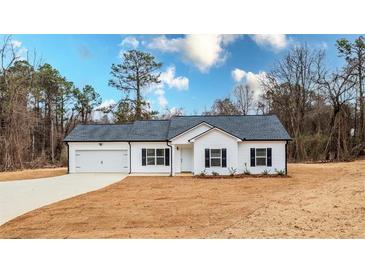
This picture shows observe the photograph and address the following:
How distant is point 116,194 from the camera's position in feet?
29.1

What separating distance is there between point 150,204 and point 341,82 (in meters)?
15.3

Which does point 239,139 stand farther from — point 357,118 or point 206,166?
point 357,118

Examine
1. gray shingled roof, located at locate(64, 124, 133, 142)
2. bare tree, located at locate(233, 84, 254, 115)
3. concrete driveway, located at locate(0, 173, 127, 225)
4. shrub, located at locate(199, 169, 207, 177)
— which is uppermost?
bare tree, located at locate(233, 84, 254, 115)

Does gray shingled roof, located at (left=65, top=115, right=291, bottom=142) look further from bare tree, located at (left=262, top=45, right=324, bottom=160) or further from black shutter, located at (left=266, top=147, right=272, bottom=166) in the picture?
bare tree, located at (left=262, top=45, right=324, bottom=160)

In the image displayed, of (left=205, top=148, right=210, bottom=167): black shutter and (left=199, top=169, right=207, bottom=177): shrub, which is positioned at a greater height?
(left=205, top=148, right=210, bottom=167): black shutter

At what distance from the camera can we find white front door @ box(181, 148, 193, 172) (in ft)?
48.1

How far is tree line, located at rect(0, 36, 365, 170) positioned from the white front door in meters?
2.06

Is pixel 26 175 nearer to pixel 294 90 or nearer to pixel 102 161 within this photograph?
pixel 102 161

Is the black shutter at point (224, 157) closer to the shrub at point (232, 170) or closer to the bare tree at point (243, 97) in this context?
the shrub at point (232, 170)

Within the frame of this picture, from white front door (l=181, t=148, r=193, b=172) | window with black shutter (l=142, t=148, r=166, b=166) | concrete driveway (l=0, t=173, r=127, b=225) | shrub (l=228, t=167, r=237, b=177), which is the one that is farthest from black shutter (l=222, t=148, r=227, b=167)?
concrete driveway (l=0, t=173, r=127, b=225)

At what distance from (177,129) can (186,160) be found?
1635 mm

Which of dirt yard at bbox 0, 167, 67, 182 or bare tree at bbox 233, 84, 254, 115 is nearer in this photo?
bare tree at bbox 233, 84, 254, 115
